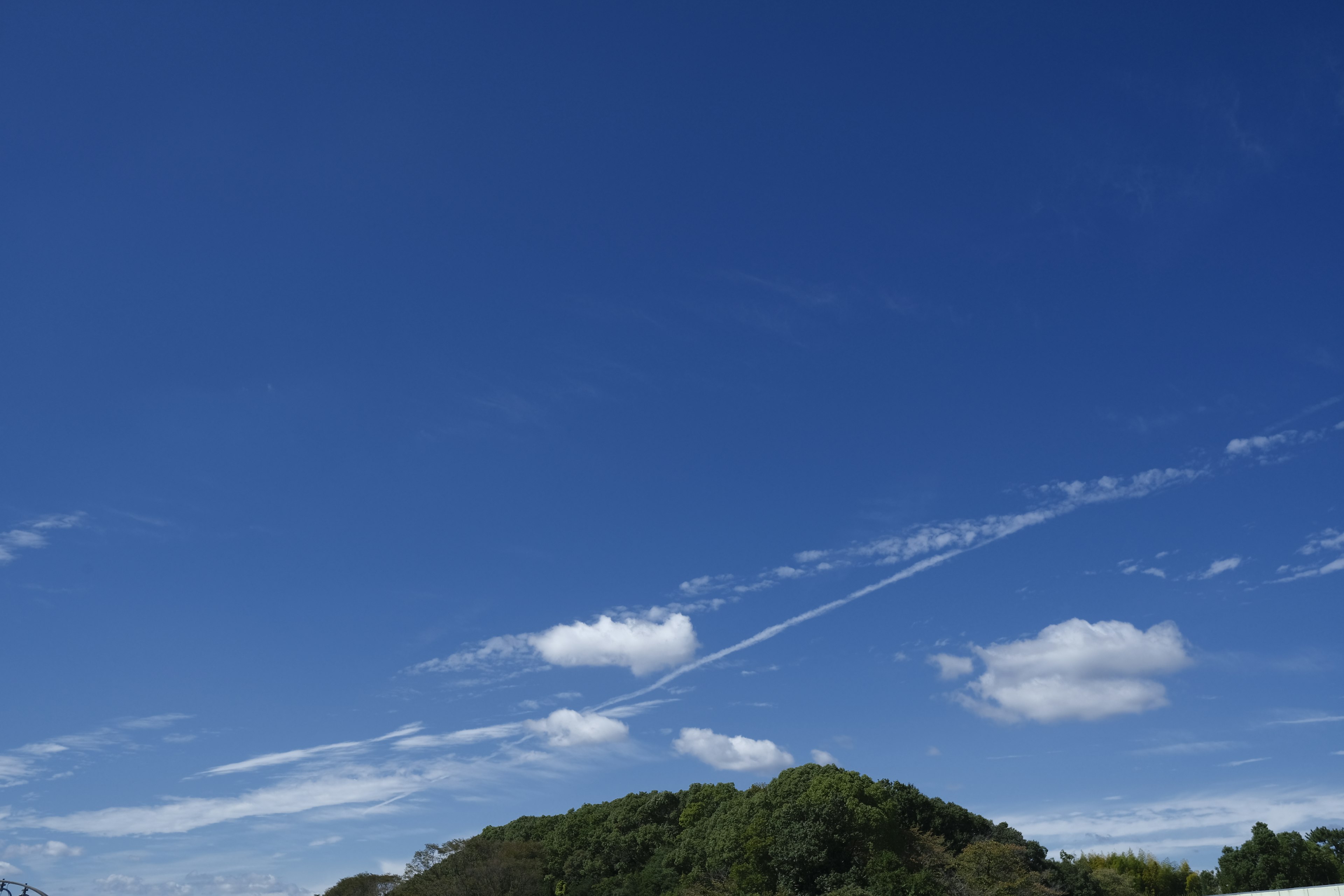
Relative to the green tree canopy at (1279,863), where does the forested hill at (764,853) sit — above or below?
above

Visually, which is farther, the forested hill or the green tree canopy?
the green tree canopy

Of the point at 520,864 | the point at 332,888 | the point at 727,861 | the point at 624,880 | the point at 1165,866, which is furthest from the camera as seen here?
the point at 1165,866

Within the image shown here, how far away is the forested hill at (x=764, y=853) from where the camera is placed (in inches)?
2063

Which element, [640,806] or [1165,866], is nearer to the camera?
[640,806]

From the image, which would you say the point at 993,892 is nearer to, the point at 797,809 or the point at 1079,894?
the point at 797,809

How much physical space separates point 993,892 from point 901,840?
6.19 meters

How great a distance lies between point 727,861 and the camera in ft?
183

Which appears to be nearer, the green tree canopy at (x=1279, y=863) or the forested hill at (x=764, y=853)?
the forested hill at (x=764, y=853)

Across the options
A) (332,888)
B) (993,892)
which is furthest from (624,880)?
(332,888)

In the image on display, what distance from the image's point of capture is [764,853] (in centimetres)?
5406

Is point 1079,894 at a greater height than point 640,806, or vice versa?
point 640,806

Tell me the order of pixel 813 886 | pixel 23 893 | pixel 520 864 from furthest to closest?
pixel 520 864 → pixel 813 886 → pixel 23 893

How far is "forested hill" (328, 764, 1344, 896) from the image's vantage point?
172 ft

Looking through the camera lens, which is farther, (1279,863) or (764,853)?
(1279,863)
